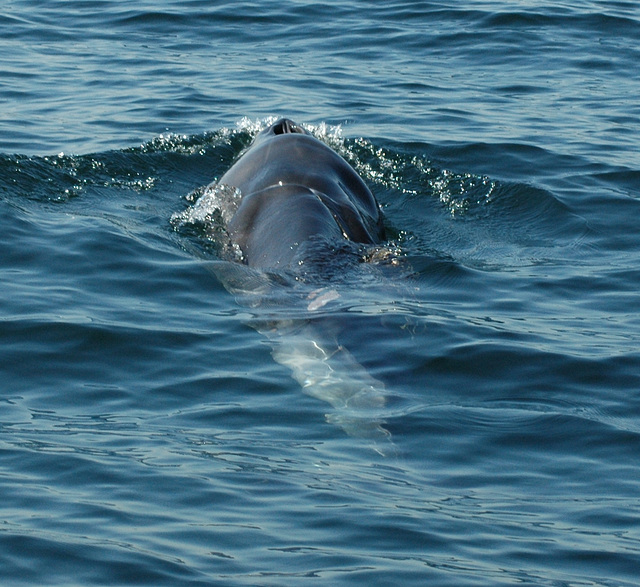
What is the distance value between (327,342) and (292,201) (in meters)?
2.18

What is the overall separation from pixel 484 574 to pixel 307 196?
4.95m

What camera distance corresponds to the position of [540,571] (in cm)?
503

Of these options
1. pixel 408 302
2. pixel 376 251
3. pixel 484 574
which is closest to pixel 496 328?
pixel 408 302

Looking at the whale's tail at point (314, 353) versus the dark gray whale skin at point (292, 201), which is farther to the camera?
the dark gray whale skin at point (292, 201)

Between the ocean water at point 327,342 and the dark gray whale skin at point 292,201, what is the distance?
1.12 feet

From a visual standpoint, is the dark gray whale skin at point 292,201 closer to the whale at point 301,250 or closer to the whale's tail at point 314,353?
the whale at point 301,250

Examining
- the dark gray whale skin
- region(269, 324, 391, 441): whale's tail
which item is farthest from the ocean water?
the dark gray whale skin

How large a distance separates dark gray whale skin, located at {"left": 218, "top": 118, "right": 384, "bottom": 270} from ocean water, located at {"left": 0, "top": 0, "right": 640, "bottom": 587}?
34 cm

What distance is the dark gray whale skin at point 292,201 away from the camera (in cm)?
904

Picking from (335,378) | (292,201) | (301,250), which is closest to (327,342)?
(335,378)

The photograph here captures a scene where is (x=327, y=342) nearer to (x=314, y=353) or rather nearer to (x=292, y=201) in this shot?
(x=314, y=353)

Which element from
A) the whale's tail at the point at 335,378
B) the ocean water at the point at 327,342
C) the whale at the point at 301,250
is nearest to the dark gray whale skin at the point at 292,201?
the whale at the point at 301,250

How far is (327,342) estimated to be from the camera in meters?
7.51

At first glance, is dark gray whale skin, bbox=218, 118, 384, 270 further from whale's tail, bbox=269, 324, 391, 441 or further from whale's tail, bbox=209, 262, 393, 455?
whale's tail, bbox=269, 324, 391, 441
